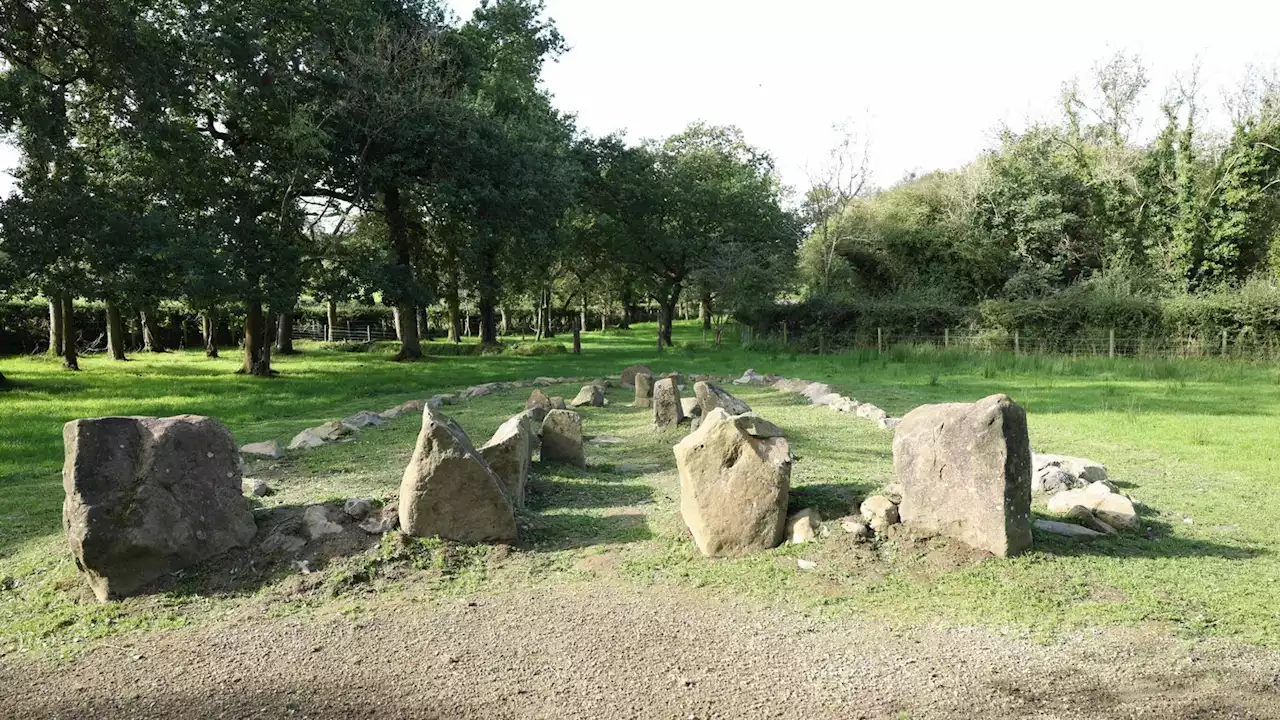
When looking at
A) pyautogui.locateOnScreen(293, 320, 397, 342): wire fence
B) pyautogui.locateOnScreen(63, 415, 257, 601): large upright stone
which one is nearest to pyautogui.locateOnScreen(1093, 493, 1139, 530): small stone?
pyautogui.locateOnScreen(63, 415, 257, 601): large upright stone

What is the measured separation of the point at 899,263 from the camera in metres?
32.6

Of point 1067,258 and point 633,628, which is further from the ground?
point 1067,258

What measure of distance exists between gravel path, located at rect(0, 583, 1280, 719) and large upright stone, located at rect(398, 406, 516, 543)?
94 cm

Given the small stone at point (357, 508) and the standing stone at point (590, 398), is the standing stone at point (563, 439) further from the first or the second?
the standing stone at point (590, 398)

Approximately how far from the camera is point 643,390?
1344cm

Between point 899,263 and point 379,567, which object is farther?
point 899,263

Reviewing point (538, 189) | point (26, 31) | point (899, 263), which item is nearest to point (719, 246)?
point (899, 263)

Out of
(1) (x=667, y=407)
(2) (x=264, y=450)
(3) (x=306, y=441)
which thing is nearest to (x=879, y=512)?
(1) (x=667, y=407)

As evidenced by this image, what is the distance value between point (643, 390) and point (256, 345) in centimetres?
1144

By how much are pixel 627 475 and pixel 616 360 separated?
17107 millimetres

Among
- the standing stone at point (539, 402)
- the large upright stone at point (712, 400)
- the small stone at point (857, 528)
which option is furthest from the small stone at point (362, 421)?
the small stone at point (857, 528)

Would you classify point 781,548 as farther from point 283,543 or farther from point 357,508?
point 283,543

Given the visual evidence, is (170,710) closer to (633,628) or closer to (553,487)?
(633,628)

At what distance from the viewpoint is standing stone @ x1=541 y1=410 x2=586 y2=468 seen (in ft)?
25.9
